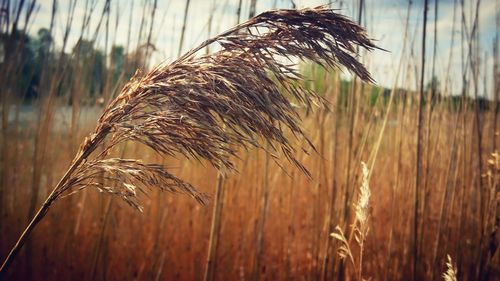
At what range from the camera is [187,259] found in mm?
2316

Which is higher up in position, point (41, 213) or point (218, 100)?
point (218, 100)

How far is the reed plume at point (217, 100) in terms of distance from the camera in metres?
0.68

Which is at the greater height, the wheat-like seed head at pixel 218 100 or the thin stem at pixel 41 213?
the wheat-like seed head at pixel 218 100

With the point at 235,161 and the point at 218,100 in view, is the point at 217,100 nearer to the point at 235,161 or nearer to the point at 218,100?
the point at 218,100

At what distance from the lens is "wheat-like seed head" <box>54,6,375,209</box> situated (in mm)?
677

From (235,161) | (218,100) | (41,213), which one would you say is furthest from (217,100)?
(235,161)

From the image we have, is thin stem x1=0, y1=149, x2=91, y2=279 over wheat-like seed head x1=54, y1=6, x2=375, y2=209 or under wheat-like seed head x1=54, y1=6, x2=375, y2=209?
under

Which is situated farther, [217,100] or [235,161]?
[235,161]

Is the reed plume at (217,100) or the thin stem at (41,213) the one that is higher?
the reed plume at (217,100)

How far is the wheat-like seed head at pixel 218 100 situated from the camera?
677mm

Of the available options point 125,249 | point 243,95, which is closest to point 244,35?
point 243,95

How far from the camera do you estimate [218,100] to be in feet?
2.22

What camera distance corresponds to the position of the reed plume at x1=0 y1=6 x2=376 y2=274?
68 centimetres

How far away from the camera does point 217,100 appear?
68 centimetres
